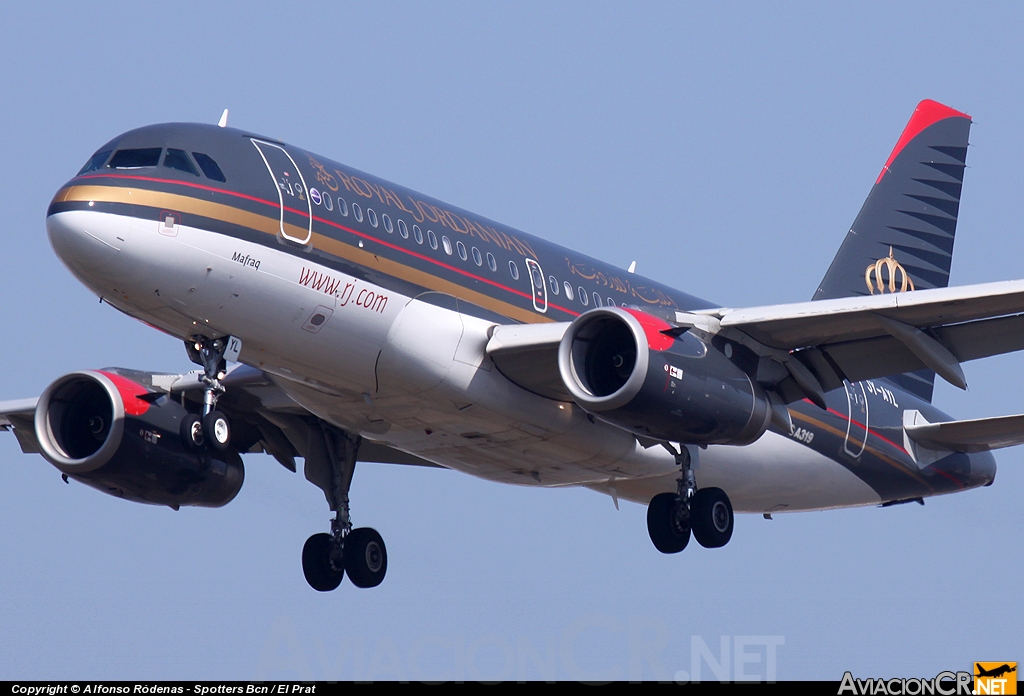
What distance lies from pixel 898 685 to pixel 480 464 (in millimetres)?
8863

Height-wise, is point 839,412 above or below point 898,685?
above

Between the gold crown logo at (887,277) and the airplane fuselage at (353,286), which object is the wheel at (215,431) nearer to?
the airplane fuselage at (353,286)

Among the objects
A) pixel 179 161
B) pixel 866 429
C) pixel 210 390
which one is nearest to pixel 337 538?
pixel 210 390

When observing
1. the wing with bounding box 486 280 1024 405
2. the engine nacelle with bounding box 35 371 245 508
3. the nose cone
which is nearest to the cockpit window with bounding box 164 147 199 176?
the nose cone

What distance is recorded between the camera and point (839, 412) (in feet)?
92.7

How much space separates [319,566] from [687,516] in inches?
267

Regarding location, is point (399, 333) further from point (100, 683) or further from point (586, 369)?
point (100, 683)

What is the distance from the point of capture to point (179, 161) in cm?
2100

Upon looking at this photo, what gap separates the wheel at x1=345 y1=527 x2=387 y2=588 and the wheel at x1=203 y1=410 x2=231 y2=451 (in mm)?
6669

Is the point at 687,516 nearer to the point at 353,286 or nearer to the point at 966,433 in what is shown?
the point at 966,433

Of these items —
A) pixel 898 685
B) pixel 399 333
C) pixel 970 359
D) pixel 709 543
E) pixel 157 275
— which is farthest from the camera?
pixel 709 543

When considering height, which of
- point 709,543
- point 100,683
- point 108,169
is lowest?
point 100,683

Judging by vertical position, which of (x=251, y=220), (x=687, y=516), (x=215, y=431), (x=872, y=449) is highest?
(x=251, y=220)

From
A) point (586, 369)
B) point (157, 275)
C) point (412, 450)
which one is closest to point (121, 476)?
point (412, 450)
